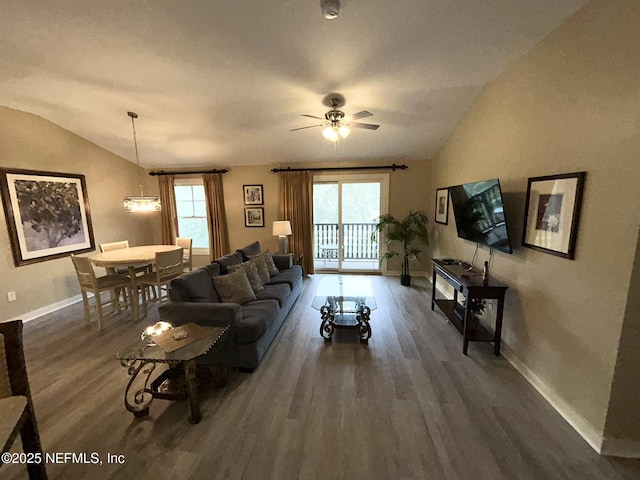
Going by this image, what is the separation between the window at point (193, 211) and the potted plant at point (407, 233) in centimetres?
378

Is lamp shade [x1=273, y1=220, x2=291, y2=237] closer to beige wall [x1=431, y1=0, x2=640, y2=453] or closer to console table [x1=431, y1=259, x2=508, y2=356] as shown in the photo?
console table [x1=431, y1=259, x2=508, y2=356]

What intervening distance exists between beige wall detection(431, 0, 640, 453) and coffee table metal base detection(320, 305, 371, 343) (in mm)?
1403

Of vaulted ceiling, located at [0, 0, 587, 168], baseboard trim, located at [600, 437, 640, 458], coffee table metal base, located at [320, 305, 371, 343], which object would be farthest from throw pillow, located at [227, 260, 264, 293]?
baseboard trim, located at [600, 437, 640, 458]

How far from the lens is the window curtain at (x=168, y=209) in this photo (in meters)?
5.64

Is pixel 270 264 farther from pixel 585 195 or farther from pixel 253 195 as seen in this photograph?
pixel 585 195

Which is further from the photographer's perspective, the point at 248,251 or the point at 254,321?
the point at 248,251

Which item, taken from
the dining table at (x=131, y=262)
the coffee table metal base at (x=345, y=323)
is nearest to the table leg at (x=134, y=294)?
the dining table at (x=131, y=262)

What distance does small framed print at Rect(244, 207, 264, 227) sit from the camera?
5672 mm

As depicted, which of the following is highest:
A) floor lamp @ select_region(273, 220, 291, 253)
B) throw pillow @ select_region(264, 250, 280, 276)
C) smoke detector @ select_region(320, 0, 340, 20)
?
smoke detector @ select_region(320, 0, 340, 20)

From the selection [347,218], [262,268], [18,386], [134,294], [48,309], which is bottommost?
[48,309]

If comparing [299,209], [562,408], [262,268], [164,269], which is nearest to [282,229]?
[299,209]

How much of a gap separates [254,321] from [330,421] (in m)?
1.03

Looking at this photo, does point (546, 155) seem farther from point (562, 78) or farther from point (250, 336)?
point (250, 336)

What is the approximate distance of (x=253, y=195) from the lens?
5.62 m
